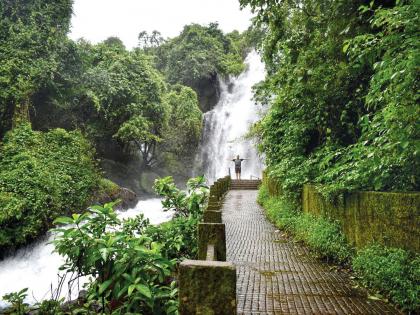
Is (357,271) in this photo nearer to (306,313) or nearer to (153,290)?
(306,313)

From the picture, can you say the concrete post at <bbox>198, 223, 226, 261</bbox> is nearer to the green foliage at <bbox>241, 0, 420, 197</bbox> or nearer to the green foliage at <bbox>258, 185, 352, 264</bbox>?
the green foliage at <bbox>241, 0, 420, 197</bbox>

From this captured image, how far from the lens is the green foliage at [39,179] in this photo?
38.3ft

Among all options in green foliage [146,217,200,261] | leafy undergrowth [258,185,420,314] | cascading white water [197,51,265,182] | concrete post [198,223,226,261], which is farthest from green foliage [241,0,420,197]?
cascading white water [197,51,265,182]

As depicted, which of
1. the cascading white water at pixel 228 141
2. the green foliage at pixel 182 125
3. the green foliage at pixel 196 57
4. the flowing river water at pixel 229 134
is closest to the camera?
the flowing river water at pixel 229 134

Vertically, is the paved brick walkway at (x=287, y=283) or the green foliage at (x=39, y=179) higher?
the green foliage at (x=39, y=179)

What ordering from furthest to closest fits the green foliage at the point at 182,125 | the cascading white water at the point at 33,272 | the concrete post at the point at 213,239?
the green foliage at the point at 182,125 < the cascading white water at the point at 33,272 < the concrete post at the point at 213,239

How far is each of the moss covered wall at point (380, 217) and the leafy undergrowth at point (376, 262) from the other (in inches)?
6.6

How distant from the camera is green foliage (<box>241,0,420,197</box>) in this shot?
5125 mm

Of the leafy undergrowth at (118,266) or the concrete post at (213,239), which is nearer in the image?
the leafy undergrowth at (118,266)

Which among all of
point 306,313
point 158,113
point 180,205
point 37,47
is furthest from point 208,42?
point 306,313

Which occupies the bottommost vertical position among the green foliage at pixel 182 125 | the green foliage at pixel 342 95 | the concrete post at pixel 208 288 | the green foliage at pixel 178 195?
the concrete post at pixel 208 288

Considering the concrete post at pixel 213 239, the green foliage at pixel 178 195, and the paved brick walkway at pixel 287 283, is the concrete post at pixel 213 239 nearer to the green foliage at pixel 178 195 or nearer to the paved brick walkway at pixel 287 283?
the paved brick walkway at pixel 287 283

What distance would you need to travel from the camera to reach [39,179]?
1340 centimetres

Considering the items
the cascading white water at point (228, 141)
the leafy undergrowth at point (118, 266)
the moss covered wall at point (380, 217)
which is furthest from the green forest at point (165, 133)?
the cascading white water at point (228, 141)
